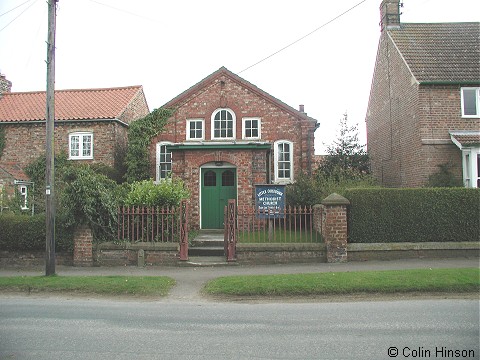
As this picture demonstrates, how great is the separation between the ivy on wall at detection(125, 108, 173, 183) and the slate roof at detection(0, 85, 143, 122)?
230 centimetres

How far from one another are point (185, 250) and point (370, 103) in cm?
1704

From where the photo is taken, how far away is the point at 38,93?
25.6 m

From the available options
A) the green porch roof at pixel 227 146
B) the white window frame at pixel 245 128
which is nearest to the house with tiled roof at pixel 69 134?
the green porch roof at pixel 227 146

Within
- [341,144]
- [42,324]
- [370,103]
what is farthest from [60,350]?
[370,103]

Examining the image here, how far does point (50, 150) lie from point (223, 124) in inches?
418

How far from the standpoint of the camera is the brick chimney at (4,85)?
→ 25978mm

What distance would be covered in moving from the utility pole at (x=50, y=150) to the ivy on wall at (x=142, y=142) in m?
9.11

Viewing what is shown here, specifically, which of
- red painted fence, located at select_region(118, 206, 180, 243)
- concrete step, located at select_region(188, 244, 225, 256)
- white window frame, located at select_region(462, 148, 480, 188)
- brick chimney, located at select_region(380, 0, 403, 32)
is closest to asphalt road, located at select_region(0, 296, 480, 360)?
red painted fence, located at select_region(118, 206, 180, 243)

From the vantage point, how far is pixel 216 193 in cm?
1845

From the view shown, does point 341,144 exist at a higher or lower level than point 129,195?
higher

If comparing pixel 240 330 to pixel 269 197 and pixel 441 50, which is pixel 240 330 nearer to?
pixel 269 197

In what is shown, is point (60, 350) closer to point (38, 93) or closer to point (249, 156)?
point (249, 156)

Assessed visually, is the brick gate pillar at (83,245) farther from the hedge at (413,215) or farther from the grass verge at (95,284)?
the hedge at (413,215)

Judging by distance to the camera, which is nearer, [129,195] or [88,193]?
[88,193]
